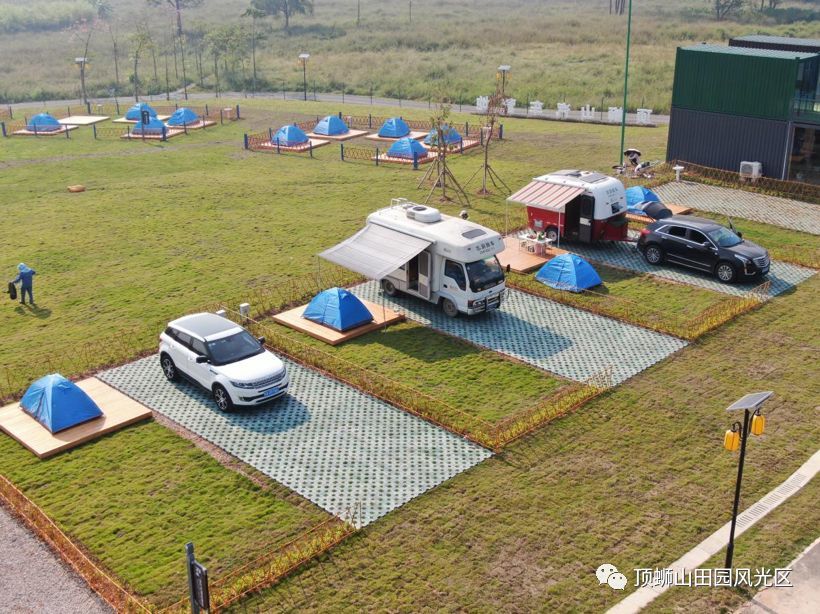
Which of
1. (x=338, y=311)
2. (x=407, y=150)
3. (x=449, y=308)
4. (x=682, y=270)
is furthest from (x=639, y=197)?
(x=338, y=311)

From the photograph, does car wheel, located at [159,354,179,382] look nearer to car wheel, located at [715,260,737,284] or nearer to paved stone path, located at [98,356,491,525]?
paved stone path, located at [98,356,491,525]

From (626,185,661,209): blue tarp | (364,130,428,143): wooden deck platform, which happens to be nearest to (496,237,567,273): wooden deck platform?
(626,185,661,209): blue tarp

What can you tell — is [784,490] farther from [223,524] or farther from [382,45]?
[382,45]

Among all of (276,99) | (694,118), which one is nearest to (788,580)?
(694,118)

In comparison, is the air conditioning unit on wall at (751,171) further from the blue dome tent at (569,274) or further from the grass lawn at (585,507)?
the grass lawn at (585,507)

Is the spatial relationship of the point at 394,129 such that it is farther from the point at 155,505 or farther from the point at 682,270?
the point at 155,505

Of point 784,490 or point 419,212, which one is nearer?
point 784,490
